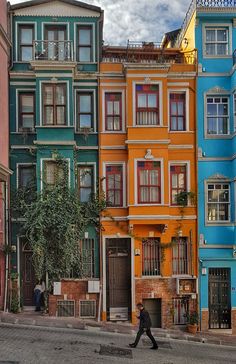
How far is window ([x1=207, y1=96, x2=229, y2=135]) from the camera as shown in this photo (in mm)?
23188

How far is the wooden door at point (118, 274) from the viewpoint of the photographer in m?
22.5

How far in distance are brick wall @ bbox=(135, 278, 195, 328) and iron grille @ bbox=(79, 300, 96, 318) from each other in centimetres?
176

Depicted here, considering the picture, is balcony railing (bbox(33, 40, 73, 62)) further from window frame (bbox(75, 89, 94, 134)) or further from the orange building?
the orange building

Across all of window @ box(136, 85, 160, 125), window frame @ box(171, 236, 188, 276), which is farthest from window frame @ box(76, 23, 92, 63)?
window frame @ box(171, 236, 188, 276)

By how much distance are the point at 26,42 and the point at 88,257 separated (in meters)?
9.27

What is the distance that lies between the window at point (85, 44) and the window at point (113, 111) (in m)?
1.81

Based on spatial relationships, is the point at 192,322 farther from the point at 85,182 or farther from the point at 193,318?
the point at 85,182

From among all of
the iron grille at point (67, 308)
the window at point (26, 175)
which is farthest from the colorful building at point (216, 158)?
the window at point (26, 175)

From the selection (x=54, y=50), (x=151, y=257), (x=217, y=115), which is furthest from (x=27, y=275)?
(x=217, y=115)

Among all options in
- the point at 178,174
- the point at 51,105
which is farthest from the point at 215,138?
the point at 51,105

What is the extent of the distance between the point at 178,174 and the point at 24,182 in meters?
6.40

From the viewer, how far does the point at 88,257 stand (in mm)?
22609

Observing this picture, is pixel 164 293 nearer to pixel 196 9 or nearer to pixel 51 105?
pixel 51 105

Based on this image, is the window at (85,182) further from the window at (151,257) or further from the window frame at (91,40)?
the window frame at (91,40)
